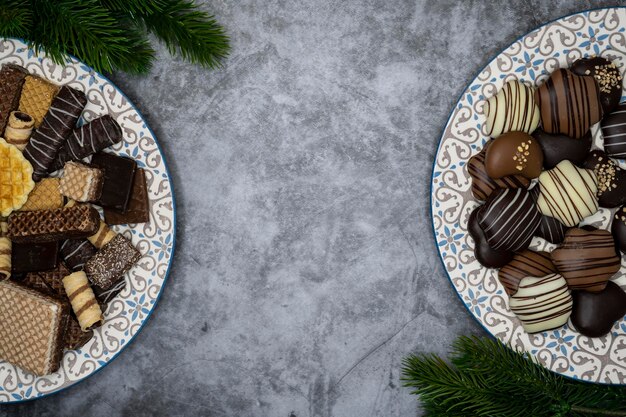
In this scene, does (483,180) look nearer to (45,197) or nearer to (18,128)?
(45,197)

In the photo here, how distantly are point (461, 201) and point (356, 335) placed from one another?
88 centimetres

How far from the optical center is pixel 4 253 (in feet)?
8.67

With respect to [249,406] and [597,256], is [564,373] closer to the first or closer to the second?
[597,256]

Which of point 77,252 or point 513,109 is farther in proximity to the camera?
point 77,252

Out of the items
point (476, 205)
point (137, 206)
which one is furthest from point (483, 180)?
point (137, 206)

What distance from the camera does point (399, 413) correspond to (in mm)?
2789

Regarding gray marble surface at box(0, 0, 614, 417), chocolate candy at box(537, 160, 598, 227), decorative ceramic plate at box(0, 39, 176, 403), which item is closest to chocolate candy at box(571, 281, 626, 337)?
chocolate candy at box(537, 160, 598, 227)

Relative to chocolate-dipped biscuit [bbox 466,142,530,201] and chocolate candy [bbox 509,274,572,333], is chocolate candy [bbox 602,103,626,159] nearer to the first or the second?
chocolate-dipped biscuit [bbox 466,142,530,201]

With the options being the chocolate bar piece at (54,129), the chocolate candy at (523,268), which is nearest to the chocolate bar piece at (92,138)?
the chocolate bar piece at (54,129)

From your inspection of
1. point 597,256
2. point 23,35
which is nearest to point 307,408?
point 597,256

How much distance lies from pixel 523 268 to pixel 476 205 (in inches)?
14.5

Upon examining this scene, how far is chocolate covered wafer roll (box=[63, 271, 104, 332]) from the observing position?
2.60 m

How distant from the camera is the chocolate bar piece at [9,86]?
2598mm

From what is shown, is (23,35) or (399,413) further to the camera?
(399,413)
